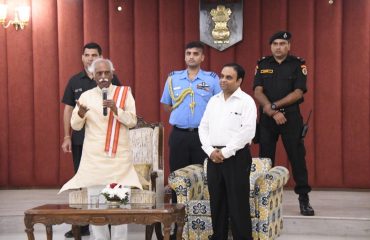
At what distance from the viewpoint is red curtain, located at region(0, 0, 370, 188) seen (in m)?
6.45

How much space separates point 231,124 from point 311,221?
4.16 ft

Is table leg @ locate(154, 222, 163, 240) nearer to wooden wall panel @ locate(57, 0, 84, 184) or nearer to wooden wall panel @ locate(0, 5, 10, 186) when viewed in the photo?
wooden wall panel @ locate(57, 0, 84, 184)

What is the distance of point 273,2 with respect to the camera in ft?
21.5

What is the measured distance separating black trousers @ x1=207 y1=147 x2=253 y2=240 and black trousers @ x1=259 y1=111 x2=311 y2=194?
855 mm

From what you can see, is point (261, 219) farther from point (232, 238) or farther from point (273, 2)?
point (273, 2)

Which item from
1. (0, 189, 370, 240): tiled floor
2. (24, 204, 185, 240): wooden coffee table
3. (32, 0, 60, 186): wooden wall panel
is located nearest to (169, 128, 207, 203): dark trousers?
(0, 189, 370, 240): tiled floor

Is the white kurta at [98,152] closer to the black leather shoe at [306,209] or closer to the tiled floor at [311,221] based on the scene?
the tiled floor at [311,221]

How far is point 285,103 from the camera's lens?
4988 mm

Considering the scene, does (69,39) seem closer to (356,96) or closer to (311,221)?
(356,96)

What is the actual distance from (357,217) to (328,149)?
1586 millimetres

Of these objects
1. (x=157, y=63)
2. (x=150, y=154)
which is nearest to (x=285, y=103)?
(x=150, y=154)

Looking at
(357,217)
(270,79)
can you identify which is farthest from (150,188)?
(357,217)

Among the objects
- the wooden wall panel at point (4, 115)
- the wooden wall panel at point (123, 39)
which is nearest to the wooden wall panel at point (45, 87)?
the wooden wall panel at point (4, 115)

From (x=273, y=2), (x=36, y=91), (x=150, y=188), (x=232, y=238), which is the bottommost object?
(x=232, y=238)
